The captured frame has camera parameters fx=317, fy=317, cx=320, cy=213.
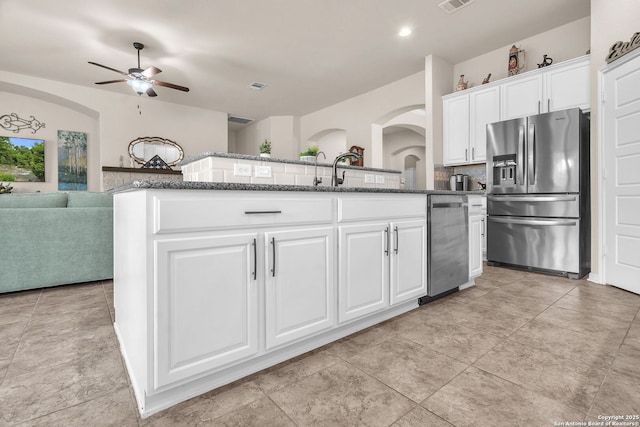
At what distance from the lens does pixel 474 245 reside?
281 centimetres

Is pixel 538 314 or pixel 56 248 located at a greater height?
pixel 56 248

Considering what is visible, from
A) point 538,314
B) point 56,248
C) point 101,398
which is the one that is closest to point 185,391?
point 101,398

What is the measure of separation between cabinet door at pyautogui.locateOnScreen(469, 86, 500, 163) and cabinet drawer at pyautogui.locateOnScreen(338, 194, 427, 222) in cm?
250

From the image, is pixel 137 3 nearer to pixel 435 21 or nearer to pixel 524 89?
pixel 435 21

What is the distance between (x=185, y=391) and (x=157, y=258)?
0.56 metres

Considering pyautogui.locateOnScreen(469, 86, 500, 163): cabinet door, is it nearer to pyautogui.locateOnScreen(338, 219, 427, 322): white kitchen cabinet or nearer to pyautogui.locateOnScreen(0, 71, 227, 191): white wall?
pyautogui.locateOnScreen(338, 219, 427, 322): white kitchen cabinet

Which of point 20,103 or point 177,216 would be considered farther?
point 20,103

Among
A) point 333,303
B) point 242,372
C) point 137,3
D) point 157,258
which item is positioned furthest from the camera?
point 137,3

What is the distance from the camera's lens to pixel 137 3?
11.0ft

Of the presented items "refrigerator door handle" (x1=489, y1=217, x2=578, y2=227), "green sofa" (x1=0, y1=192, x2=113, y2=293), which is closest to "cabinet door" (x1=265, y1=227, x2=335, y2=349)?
"green sofa" (x1=0, y1=192, x2=113, y2=293)

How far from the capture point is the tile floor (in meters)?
1.17

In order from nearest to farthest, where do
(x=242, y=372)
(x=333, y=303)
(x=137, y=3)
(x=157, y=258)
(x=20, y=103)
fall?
(x=157, y=258) < (x=242, y=372) < (x=333, y=303) < (x=137, y=3) < (x=20, y=103)

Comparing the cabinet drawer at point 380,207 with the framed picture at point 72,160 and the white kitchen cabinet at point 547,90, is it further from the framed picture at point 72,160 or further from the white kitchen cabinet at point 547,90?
the framed picture at point 72,160

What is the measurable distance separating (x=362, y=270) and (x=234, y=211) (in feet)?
2.85
